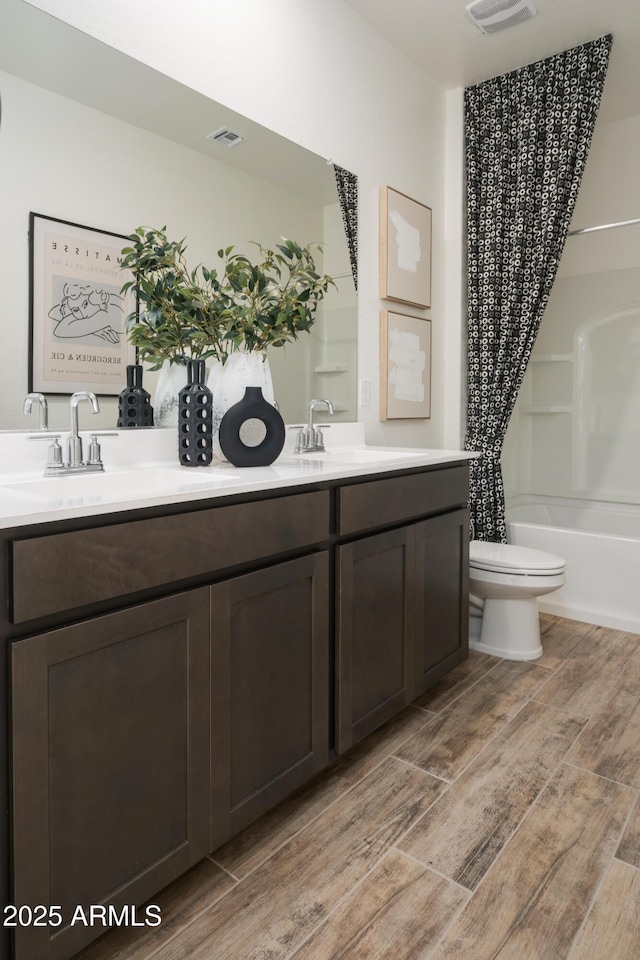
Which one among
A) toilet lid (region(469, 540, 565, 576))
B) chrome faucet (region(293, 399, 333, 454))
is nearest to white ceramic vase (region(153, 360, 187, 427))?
chrome faucet (region(293, 399, 333, 454))

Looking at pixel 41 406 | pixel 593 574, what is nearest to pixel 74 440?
pixel 41 406

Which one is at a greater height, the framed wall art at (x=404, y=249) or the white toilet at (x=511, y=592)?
the framed wall art at (x=404, y=249)

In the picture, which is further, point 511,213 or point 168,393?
point 511,213

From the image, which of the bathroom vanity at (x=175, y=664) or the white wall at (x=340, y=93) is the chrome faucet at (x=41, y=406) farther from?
the white wall at (x=340, y=93)

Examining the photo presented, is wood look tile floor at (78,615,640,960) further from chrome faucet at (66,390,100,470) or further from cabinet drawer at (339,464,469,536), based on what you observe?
chrome faucet at (66,390,100,470)

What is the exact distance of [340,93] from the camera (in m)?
2.41

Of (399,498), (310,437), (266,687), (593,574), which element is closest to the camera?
(266,687)

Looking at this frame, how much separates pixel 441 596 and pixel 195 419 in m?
0.99

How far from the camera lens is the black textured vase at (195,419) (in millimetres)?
1721

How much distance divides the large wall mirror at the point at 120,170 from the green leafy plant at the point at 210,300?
5cm

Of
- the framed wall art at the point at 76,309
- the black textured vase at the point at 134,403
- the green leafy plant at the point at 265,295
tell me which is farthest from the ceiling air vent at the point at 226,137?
the black textured vase at the point at 134,403

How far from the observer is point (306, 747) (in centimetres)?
152

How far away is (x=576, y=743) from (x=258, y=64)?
93.2 inches

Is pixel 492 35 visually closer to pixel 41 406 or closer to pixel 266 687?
pixel 41 406
